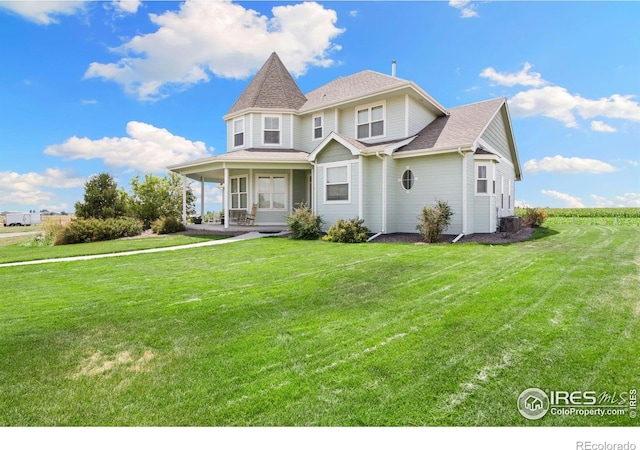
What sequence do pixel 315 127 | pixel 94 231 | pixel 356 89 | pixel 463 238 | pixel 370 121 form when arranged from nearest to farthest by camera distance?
pixel 463 238 → pixel 94 231 → pixel 370 121 → pixel 356 89 → pixel 315 127

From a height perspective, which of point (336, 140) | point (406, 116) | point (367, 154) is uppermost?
point (406, 116)

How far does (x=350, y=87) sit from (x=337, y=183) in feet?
21.4

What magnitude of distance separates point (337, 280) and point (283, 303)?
1.66 meters

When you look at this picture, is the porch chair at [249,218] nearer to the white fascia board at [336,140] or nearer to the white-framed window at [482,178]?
the white fascia board at [336,140]

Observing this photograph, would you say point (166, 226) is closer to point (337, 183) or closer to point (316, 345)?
point (337, 183)

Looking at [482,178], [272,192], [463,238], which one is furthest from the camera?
[272,192]

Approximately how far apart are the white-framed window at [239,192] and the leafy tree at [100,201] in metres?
6.53

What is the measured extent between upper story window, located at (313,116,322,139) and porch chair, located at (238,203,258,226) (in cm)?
507

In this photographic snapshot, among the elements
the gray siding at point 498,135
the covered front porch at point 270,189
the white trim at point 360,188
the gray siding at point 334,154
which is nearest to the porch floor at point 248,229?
the covered front porch at point 270,189

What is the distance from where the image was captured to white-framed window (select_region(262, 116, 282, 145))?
19781mm

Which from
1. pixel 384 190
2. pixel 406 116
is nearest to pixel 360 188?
pixel 384 190

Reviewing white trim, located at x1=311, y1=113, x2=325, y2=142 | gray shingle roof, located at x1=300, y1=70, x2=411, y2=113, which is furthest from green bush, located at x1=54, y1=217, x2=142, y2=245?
gray shingle roof, located at x1=300, y1=70, x2=411, y2=113

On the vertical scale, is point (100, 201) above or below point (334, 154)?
below

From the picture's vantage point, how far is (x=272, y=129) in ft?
65.0
